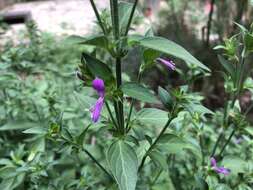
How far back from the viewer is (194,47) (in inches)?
144

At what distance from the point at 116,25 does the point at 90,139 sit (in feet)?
3.91

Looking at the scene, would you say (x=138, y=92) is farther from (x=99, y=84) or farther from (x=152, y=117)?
(x=152, y=117)

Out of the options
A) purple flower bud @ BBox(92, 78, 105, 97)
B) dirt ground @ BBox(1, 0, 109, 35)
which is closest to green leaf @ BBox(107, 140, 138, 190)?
purple flower bud @ BBox(92, 78, 105, 97)

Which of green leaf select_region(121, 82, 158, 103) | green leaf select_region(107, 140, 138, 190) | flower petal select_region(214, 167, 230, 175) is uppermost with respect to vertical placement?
green leaf select_region(121, 82, 158, 103)

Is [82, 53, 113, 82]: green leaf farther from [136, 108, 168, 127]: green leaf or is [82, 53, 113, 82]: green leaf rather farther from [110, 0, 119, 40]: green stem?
[136, 108, 168, 127]: green leaf

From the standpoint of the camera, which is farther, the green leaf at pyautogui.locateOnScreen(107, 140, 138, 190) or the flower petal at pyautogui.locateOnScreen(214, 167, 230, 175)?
the flower petal at pyautogui.locateOnScreen(214, 167, 230, 175)

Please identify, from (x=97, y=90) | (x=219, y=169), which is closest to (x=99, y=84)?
(x=97, y=90)

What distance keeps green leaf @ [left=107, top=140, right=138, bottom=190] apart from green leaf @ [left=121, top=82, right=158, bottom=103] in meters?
0.14

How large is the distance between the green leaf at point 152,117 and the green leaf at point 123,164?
13 centimetres

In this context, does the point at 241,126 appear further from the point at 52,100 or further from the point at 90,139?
the point at 90,139

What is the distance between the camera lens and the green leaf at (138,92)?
0.90 meters

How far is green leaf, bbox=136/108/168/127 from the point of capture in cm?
109

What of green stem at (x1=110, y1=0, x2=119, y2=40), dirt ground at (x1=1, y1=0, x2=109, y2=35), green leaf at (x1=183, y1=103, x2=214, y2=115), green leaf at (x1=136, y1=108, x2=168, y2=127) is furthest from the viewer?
dirt ground at (x1=1, y1=0, x2=109, y2=35)

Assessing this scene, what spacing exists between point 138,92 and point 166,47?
15 centimetres
